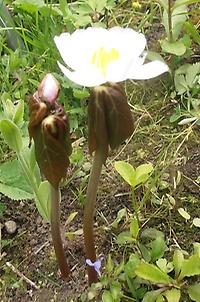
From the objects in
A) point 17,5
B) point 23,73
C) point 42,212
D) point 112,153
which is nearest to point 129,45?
point 42,212

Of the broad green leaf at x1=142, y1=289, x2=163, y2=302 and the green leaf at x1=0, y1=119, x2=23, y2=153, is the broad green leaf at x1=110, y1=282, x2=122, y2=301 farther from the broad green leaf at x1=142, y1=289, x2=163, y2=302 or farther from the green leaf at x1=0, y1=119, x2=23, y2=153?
the green leaf at x1=0, y1=119, x2=23, y2=153

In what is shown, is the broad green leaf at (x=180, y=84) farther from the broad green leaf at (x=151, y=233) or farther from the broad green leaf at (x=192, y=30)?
the broad green leaf at (x=151, y=233)

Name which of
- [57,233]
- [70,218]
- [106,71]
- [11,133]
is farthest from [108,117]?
[70,218]

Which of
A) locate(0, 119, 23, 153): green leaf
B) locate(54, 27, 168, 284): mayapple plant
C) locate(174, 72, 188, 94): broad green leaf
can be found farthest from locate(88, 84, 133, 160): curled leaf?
locate(174, 72, 188, 94): broad green leaf

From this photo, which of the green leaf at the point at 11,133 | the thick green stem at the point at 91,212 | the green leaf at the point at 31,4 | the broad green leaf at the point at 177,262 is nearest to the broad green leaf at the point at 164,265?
the broad green leaf at the point at 177,262

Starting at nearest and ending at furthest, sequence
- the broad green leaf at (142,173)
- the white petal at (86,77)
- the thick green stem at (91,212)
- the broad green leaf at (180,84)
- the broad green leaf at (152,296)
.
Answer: the white petal at (86,77) → the thick green stem at (91,212) → the broad green leaf at (152,296) → the broad green leaf at (142,173) → the broad green leaf at (180,84)

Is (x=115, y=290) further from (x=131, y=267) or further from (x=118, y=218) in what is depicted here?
(x=118, y=218)
